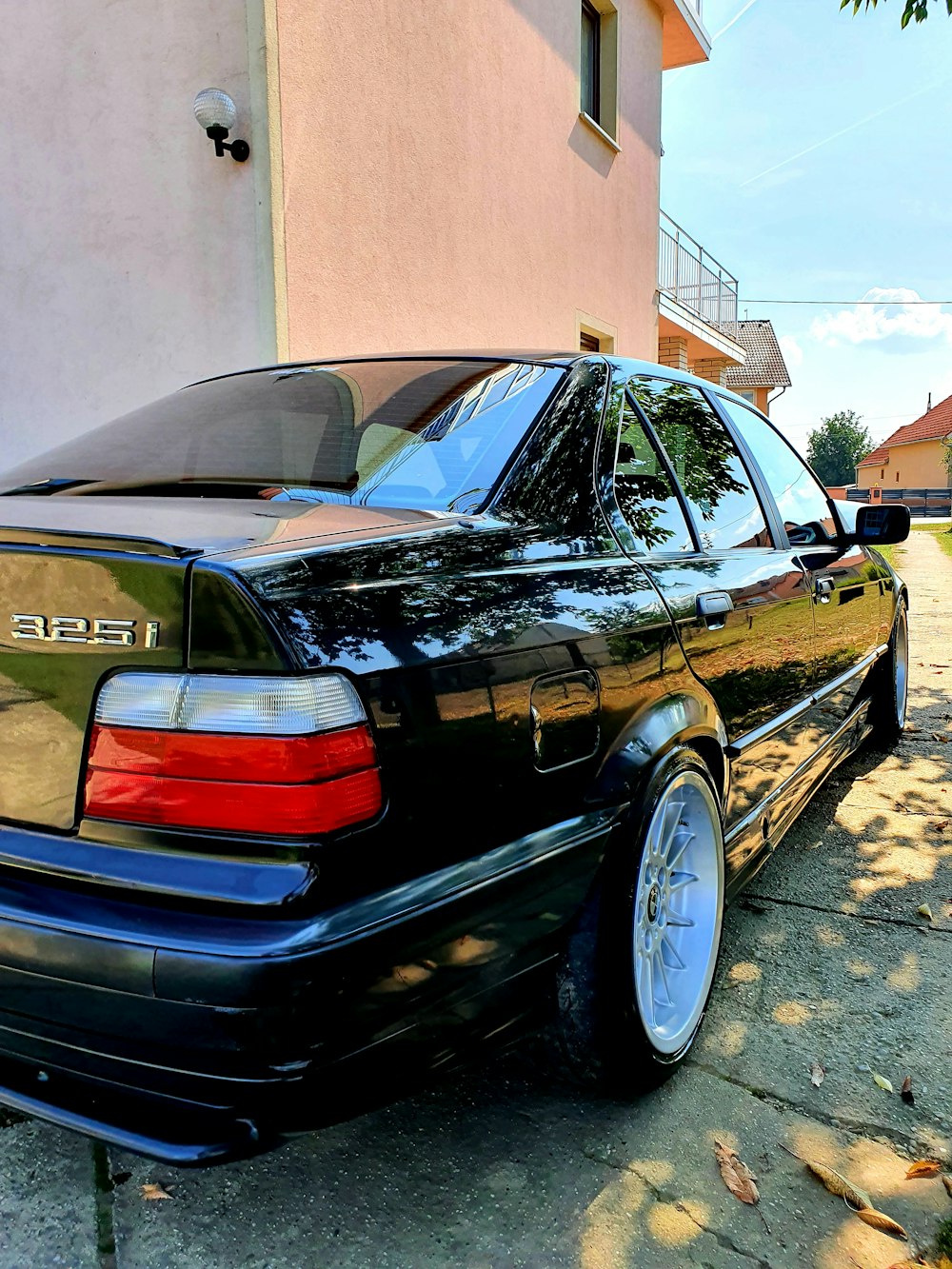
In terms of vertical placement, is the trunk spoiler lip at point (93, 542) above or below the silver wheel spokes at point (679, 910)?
above

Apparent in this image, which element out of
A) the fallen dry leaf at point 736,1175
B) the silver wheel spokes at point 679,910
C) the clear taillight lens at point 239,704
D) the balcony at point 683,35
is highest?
the balcony at point 683,35

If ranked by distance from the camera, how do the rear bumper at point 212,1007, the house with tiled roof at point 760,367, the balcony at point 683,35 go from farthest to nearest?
the house with tiled roof at point 760,367
the balcony at point 683,35
the rear bumper at point 212,1007

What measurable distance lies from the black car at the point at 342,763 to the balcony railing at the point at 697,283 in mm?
11214

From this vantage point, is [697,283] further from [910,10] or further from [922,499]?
[922,499]

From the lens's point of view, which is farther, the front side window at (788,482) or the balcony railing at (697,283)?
the balcony railing at (697,283)

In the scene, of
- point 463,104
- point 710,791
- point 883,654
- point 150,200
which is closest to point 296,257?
point 150,200

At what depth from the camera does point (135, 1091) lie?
1.24 metres

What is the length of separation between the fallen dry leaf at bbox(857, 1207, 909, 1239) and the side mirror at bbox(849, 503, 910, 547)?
228cm

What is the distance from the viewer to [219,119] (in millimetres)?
4773

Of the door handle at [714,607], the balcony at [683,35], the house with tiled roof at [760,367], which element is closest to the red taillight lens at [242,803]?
the door handle at [714,607]

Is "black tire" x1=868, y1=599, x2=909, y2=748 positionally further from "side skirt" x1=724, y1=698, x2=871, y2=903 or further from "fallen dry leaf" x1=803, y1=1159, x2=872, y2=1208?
"fallen dry leaf" x1=803, y1=1159, x2=872, y2=1208

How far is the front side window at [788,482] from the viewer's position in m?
3.02

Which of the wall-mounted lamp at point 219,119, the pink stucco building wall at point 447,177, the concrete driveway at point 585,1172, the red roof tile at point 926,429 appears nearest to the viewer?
the concrete driveway at point 585,1172

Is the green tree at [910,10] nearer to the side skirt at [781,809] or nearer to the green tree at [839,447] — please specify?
the side skirt at [781,809]
